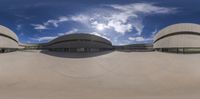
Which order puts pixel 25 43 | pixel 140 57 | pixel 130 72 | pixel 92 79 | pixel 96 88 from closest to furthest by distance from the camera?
pixel 96 88 < pixel 92 79 < pixel 130 72 < pixel 140 57 < pixel 25 43

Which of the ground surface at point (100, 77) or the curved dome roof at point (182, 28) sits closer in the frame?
the ground surface at point (100, 77)

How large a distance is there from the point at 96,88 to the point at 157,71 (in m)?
8.26

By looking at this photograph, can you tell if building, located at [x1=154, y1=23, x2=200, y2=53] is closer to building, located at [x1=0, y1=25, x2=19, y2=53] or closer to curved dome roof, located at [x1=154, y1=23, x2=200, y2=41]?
curved dome roof, located at [x1=154, y1=23, x2=200, y2=41]

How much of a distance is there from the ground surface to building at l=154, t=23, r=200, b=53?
5.73 m

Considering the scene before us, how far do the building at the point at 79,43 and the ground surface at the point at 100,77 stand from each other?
7698 millimetres

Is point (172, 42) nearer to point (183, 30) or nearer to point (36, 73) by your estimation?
point (183, 30)

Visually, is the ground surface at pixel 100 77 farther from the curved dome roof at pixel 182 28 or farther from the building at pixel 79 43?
the curved dome roof at pixel 182 28

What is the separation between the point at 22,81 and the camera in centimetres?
1886

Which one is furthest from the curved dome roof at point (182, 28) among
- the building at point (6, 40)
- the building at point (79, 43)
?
the building at point (6, 40)

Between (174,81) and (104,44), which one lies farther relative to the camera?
(104,44)

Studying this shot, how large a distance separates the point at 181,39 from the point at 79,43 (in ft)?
57.7

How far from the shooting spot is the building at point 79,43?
35.3 metres

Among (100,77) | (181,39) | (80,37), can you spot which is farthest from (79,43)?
(181,39)

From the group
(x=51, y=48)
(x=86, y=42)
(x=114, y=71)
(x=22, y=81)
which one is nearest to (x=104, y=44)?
(x=86, y=42)
